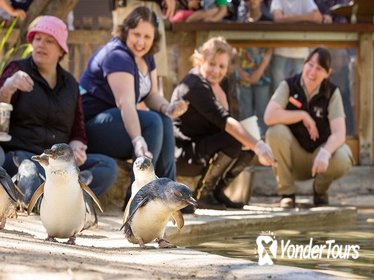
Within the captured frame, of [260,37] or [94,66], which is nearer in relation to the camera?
[94,66]

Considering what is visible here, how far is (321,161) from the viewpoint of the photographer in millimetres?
8531

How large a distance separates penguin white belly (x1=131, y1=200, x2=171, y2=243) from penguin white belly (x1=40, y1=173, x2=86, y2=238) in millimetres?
277

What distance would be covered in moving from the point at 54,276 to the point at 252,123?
520 centimetres

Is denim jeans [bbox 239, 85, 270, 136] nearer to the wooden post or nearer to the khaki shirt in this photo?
the wooden post

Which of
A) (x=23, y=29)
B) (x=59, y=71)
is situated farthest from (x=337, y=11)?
(x=59, y=71)

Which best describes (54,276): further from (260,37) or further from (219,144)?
(260,37)

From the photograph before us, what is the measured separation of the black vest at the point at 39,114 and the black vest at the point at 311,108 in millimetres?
2460

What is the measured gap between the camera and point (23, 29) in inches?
349

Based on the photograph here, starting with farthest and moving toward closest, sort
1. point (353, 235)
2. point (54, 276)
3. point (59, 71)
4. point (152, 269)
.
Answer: point (59, 71), point (353, 235), point (152, 269), point (54, 276)

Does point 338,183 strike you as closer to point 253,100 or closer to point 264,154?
point 253,100

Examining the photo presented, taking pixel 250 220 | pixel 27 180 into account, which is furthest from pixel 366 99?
pixel 27 180

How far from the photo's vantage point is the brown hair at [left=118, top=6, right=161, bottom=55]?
24.8 ft

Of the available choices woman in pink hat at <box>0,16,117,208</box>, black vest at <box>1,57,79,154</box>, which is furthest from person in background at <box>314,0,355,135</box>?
black vest at <box>1,57,79,154</box>

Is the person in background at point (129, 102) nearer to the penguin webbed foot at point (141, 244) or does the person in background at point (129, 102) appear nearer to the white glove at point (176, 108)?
the white glove at point (176, 108)
